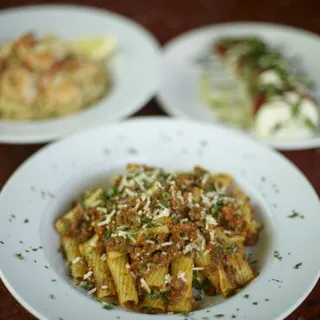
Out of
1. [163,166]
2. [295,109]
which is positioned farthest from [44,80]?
[295,109]

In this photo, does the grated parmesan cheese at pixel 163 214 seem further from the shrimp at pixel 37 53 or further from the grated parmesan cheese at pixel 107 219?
the shrimp at pixel 37 53

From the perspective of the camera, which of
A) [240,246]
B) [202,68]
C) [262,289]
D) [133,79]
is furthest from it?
[202,68]

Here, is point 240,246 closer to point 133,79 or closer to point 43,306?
point 43,306

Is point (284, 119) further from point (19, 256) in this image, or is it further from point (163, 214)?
point (19, 256)

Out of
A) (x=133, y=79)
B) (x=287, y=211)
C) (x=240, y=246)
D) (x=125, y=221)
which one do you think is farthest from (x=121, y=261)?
(x=133, y=79)

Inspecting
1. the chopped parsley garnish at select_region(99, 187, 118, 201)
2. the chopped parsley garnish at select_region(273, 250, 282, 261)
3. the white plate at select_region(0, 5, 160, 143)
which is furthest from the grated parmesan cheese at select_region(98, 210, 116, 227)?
the white plate at select_region(0, 5, 160, 143)

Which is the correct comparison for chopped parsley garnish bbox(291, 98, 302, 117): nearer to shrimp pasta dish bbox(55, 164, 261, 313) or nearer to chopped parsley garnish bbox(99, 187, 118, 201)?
shrimp pasta dish bbox(55, 164, 261, 313)
